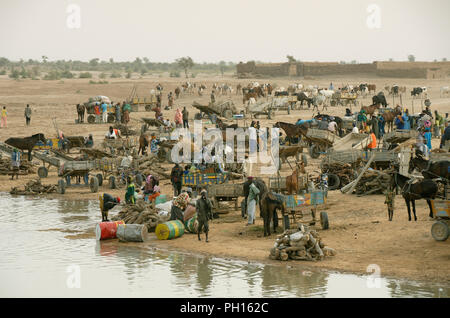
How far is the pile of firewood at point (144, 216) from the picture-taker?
19.4 m

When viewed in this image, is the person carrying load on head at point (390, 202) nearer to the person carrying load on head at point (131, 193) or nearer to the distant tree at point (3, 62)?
the person carrying load on head at point (131, 193)

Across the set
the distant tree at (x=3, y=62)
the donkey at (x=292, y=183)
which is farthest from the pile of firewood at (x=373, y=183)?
the distant tree at (x=3, y=62)

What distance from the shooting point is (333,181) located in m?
23.1

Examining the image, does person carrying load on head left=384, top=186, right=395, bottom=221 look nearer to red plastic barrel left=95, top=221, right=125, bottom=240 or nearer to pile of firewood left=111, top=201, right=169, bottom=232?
pile of firewood left=111, top=201, right=169, bottom=232

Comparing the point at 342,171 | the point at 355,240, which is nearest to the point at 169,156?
the point at 342,171

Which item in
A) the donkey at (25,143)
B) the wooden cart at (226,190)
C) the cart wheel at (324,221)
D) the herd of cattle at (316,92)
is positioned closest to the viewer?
the cart wheel at (324,221)

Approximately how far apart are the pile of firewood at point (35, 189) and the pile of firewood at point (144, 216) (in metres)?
7.31

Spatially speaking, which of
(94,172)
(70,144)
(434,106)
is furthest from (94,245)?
(434,106)

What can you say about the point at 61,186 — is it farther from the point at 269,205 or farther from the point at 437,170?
the point at 437,170

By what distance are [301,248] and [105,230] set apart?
5.35 meters

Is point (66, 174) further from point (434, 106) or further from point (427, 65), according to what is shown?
point (427, 65)

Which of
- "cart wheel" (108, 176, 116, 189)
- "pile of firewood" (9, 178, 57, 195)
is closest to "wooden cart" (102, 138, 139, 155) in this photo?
"cart wheel" (108, 176, 116, 189)

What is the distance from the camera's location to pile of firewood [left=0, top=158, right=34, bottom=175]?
101ft
